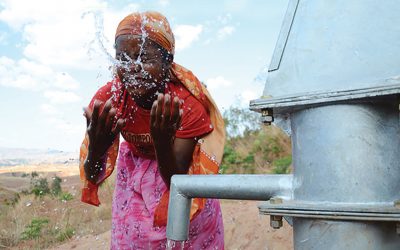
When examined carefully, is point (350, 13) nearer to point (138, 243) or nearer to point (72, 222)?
point (138, 243)

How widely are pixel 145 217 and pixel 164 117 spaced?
0.87m

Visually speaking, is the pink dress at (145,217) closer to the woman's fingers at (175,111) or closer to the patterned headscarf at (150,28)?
the patterned headscarf at (150,28)

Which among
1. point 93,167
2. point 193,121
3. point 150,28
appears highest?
point 150,28

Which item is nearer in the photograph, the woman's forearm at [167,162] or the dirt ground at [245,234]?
the woman's forearm at [167,162]

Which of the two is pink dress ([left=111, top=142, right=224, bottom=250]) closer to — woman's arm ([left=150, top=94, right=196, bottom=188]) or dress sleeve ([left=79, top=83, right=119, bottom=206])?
dress sleeve ([left=79, top=83, right=119, bottom=206])

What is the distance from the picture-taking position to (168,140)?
5.86 ft

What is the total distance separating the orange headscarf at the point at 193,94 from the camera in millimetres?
2107

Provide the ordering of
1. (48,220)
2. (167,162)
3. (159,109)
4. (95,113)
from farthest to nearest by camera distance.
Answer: (48,220)
(167,162)
(95,113)
(159,109)

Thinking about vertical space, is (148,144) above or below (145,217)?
above

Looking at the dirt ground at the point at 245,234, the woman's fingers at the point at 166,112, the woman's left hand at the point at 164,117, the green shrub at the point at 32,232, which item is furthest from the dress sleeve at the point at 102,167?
the green shrub at the point at 32,232

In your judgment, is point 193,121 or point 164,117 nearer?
point 164,117

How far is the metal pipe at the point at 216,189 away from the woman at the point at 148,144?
2.84 ft

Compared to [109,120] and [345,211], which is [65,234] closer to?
[109,120]

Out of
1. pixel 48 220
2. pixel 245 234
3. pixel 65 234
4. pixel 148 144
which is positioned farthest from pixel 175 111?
pixel 48 220
